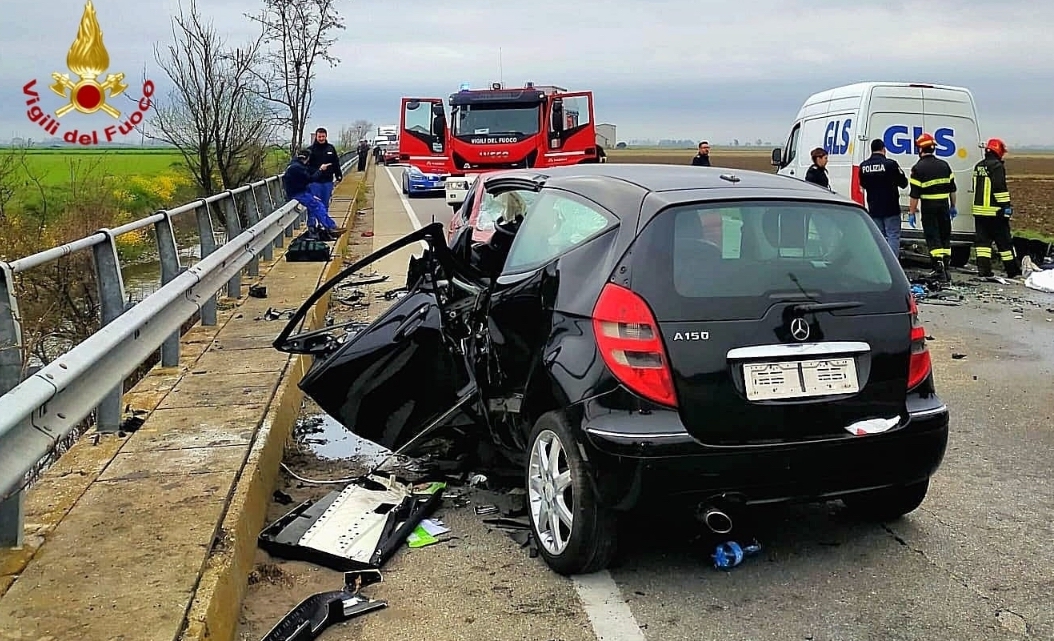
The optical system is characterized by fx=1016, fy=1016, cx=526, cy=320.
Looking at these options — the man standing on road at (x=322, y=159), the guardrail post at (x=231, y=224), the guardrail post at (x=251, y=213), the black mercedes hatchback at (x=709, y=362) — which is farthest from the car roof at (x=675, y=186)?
the man standing on road at (x=322, y=159)

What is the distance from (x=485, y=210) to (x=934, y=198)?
6.67 metres

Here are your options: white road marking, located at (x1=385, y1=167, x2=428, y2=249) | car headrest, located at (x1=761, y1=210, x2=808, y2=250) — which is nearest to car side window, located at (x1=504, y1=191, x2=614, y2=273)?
car headrest, located at (x1=761, y1=210, x2=808, y2=250)

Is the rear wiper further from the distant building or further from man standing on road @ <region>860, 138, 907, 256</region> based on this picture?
the distant building

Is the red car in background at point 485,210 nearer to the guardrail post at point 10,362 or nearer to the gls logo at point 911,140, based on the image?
the guardrail post at point 10,362

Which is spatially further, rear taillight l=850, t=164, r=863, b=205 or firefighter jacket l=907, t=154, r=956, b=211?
rear taillight l=850, t=164, r=863, b=205

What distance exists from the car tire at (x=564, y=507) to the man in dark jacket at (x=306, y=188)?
36.0ft

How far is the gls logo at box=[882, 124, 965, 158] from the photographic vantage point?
518 inches

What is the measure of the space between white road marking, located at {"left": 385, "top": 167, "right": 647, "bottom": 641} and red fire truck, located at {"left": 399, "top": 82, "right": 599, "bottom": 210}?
19544mm

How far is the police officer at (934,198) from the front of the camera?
12359 millimetres

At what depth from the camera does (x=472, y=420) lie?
5.14m

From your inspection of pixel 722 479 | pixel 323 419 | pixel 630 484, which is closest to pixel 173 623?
pixel 630 484

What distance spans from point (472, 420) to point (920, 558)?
2.17m

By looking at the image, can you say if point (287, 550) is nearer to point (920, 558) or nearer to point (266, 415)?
point (266, 415)

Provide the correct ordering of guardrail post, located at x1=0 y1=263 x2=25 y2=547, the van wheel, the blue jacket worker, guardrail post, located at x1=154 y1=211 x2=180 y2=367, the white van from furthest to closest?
the blue jacket worker, the van wheel, the white van, guardrail post, located at x1=154 y1=211 x2=180 y2=367, guardrail post, located at x1=0 y1=263 x2=25 y2=547
